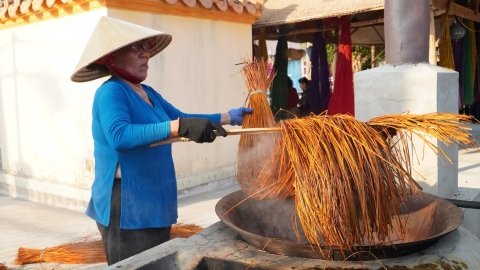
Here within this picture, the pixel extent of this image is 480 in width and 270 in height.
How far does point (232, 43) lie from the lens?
6.39 m

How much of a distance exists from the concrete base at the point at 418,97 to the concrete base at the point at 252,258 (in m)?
1.10

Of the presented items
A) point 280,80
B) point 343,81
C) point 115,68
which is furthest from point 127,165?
point 280,80

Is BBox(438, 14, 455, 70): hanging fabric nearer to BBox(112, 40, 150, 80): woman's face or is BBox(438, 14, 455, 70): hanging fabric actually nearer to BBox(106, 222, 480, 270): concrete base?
BBox(106, 222, 480, 270): concrete base

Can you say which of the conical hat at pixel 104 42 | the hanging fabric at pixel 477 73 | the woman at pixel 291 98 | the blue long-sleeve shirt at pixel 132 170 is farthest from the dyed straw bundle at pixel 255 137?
the hanging fabric at pixel 477 73

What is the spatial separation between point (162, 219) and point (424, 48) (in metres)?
2.06

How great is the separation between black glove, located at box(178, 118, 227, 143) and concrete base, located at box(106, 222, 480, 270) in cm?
45

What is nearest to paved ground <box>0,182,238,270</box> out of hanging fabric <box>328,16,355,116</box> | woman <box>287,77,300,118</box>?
hanging fabric <box>328,16,355,116</box>

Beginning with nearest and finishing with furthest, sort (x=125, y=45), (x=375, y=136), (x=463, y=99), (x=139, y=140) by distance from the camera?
(x=375, y=136), (x=139, y=140), (x=125, y=45), (x=463, y=99)

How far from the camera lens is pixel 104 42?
218cm

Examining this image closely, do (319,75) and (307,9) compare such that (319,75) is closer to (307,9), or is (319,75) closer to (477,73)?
(307,9)

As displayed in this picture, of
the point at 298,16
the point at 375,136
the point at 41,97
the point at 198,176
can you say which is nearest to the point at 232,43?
the point at 298,16

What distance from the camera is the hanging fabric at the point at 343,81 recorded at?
703 centimetres

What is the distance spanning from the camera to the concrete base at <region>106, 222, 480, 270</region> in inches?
63.0

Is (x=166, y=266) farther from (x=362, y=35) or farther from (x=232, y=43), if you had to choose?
(x=362, y=35)
